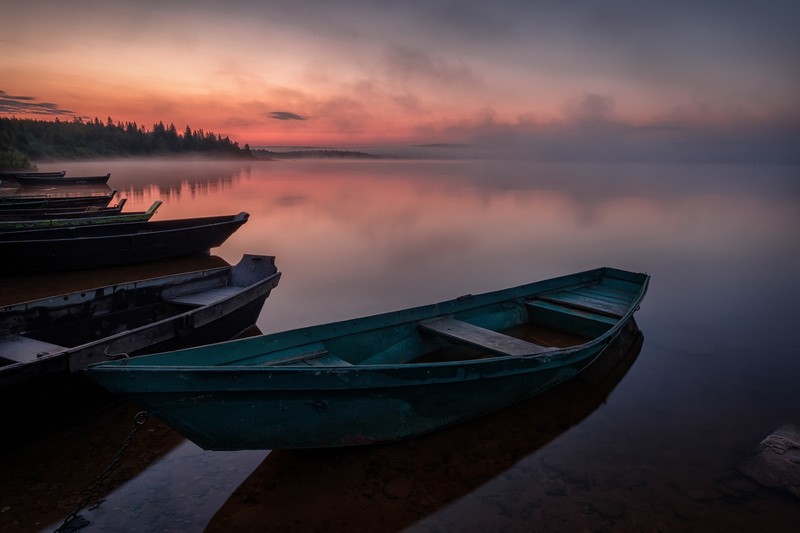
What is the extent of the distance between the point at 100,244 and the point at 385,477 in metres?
12.5

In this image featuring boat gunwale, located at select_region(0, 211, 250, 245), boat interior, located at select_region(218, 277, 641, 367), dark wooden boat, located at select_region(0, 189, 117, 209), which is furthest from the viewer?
dark wooden boat, located at select_region(0, 189, 117, 209)

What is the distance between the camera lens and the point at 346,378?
14.8ft

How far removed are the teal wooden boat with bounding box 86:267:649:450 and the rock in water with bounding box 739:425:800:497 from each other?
218 centimetres

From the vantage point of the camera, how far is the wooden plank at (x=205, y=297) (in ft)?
26.7

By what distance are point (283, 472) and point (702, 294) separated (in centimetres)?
1312

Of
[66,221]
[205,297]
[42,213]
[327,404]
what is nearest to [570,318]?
[327,404]

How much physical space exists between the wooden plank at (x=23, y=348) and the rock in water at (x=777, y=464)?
8335 millimetres

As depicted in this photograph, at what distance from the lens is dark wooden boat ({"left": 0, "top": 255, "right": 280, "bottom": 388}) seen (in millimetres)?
5199

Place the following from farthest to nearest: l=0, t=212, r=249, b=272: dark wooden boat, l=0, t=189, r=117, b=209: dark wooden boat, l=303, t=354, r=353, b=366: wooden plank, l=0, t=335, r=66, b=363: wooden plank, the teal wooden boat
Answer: l=0, t=189, r=117, b=209: dark wooden boat → l=0, t=212, r=249, b=272: dark wooden boat → l=0, t=335, r=66, b=363: wooden plank → l=303, t=354, r=353, b=366: wooden plank → the teal wooden boat

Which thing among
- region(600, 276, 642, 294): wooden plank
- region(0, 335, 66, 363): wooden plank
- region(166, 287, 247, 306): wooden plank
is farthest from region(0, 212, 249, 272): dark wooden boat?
region(600, 276, 642, 294): wooden plank

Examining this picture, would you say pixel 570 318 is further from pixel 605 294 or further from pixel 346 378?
pixel 346 378

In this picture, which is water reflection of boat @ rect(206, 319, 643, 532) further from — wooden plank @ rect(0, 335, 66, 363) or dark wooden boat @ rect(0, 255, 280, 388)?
wooden plank @ rect(0, 335, 66, 363)

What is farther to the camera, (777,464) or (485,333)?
(485,333)

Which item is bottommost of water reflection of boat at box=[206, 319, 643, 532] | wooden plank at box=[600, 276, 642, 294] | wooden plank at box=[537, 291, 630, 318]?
water reflection of boat at box=[206, 319, 643, 532]
